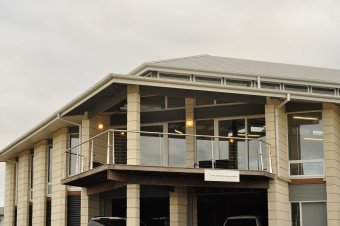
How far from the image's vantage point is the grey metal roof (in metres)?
24.4

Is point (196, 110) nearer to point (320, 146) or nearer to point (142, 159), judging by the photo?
point (142, 159)

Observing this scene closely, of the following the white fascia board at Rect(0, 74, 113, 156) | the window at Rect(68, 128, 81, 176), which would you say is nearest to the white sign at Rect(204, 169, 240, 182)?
the white fascia board at Rect(0, 74, 113, 156)

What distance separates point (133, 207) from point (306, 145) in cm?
649

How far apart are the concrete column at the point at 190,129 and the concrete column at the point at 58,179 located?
237 inches

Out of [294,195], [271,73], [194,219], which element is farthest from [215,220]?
[271,73]

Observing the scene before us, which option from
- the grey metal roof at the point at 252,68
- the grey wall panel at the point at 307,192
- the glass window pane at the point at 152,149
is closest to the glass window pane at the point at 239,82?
the grey metal roof at the point at 252,68

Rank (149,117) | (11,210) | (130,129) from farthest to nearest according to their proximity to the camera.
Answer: (11,210)
(149,117)
(130,129)

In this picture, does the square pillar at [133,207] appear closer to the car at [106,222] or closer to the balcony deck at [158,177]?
the balcony deck at [158,177]

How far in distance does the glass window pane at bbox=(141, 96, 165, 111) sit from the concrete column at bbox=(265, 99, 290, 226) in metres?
4.07

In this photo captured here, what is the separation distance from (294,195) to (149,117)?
603 centimetres

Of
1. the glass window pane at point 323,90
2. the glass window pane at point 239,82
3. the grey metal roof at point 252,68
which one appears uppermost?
the grey metal roof at point 252,68

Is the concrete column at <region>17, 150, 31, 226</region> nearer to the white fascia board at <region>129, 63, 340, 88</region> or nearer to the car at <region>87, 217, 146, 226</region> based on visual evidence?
the white fascia board at <region>129, 63, 340, 88</region>

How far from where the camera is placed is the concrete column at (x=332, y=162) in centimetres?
2148

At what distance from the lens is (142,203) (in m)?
26.8
